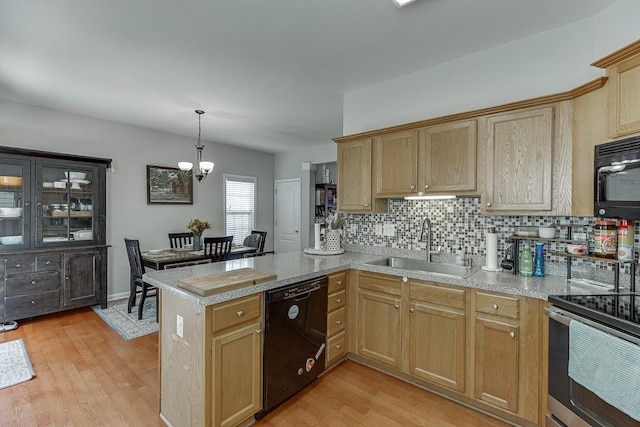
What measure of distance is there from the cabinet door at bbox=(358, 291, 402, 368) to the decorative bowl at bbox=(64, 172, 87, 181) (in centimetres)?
386

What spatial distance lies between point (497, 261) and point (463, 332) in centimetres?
65

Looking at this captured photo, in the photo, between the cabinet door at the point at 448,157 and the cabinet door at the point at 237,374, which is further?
the cabinet door at the point at 448,157

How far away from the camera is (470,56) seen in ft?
8.64

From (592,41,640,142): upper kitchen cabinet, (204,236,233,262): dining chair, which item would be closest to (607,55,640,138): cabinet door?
(592,41,640,142): upper kitchen cabinet

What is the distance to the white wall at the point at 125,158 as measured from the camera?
3.91 metres

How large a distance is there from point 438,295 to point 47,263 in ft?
14.3

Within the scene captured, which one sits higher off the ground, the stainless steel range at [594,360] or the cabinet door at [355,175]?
the cabinet door at [355,175]

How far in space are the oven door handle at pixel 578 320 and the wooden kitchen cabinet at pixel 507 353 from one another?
190 millimetres

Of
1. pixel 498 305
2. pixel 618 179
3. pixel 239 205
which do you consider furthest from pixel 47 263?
pixel 618 179

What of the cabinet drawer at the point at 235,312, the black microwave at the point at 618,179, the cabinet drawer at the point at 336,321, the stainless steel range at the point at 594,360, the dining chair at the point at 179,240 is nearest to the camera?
the stainless steel range at the point at 594,360

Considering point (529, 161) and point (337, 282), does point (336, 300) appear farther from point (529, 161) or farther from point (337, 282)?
point (529, 161)

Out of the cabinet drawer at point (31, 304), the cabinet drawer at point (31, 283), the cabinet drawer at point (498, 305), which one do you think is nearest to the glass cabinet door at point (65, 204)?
the cabinet drawer at point (31, 283)

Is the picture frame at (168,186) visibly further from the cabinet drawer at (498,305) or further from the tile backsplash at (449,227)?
the cabinet drawer at (498,305)

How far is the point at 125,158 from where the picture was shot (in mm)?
4672
